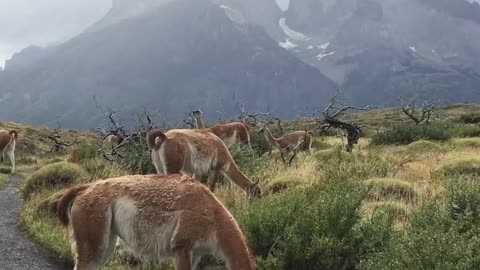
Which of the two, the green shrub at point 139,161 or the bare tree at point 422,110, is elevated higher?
the green shrub at point 139,161

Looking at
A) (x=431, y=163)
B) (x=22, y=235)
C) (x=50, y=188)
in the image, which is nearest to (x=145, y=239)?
(x=22, y=235)

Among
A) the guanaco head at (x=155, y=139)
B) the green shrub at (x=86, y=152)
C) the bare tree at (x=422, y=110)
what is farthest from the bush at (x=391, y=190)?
the bare tree at (x=422, y=110)

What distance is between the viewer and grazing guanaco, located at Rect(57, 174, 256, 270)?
17.5 feet

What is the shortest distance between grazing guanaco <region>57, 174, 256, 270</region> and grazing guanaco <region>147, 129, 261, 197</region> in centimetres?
381

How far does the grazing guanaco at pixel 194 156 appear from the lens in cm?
986

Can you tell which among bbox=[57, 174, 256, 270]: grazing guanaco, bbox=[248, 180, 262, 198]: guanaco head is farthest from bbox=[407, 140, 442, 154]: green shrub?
bbox=[57, 174, 256, 270]: grazing guanaco

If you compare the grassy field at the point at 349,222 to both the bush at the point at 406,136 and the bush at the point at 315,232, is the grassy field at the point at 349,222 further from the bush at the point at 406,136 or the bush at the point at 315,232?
the bush at the point at 406,136

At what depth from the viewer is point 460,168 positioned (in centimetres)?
1389

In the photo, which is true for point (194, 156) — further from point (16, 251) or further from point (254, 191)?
point (16, 251)

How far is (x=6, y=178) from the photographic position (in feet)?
68.5

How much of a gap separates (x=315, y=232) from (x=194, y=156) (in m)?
3.62

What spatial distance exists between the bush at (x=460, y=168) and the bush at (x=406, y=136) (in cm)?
1248

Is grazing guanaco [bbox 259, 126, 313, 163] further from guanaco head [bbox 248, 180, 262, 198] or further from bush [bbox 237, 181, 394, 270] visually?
bush [bbox 237, 181, 394, 270]

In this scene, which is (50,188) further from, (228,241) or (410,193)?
(228,241)
